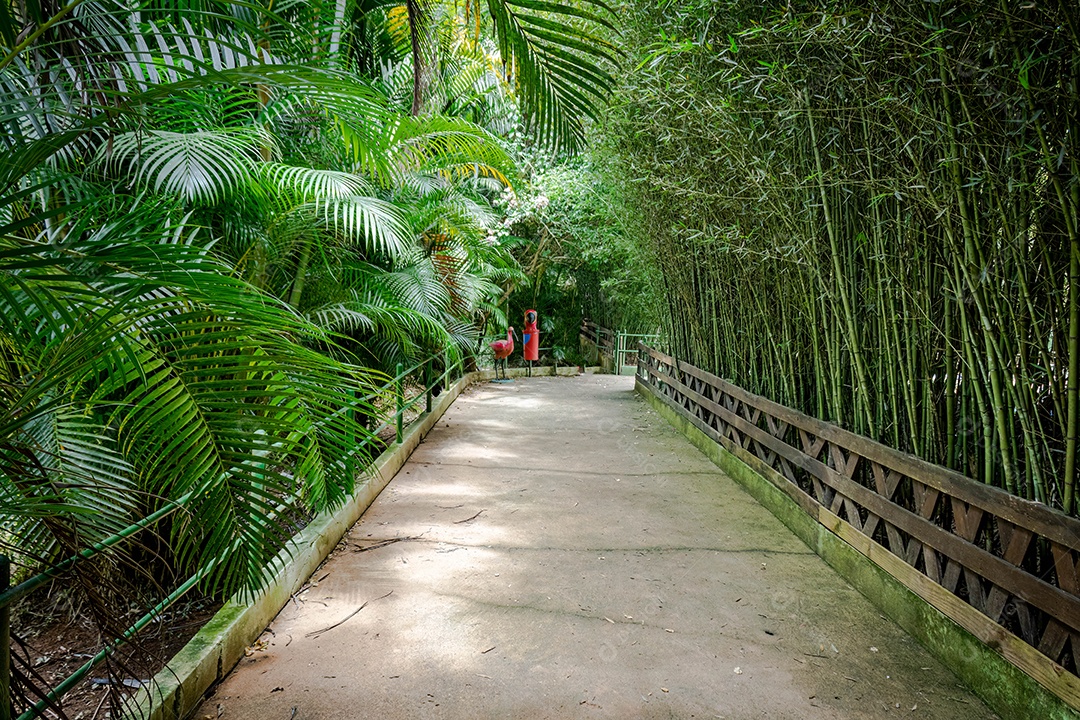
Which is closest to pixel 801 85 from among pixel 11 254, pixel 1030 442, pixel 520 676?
pixel 1030 442

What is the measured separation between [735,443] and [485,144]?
264cm

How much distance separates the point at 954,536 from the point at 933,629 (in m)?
0.36

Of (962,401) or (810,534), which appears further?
(810,534)

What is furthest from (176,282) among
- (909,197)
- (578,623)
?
(909,197)

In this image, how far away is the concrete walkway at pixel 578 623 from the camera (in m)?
2.02

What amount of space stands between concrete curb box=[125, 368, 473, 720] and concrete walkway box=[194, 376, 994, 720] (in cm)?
6

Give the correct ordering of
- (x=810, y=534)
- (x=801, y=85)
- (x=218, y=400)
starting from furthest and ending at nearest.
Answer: (x=810, y=534) < (x=801, y=85) < (x=218, y=400)

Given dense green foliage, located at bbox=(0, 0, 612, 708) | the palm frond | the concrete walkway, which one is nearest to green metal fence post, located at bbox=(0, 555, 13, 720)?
dense green foliage, located at bbox=(0, 0, 612, 708)

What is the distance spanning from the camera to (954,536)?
2.28 meters

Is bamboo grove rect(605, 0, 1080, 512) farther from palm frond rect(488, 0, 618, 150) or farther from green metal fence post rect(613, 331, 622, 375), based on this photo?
green metal fence post rect(613, 331, 622, 375)

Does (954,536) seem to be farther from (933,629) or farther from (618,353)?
(618,353)

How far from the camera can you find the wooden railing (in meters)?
1.86

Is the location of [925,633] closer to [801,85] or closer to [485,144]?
[801,85]

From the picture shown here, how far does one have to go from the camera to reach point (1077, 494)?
1880 millimetres
